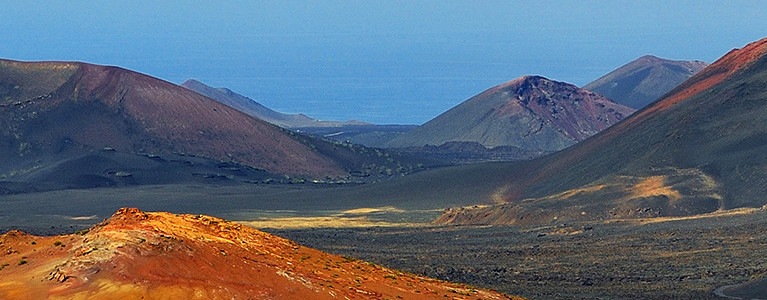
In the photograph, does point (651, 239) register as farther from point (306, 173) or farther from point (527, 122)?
point (527, 122)

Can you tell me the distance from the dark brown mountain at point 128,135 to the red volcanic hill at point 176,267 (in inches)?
3258

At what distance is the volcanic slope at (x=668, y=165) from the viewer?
75.8 meters

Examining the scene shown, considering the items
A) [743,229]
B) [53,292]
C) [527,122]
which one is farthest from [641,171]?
[527,122]

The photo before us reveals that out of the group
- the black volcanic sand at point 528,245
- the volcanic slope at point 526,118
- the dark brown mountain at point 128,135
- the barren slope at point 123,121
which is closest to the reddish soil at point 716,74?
the black volcanic sand at point 528,245

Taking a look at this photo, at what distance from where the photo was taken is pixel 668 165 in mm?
82438

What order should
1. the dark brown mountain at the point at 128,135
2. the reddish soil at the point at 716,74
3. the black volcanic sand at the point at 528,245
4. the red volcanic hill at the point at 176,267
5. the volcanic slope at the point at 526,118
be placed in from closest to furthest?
Answer: 1. the red volcanic hill at the point at 176,267
2. the black volcanic sand at the point at 528,245
3. the reddish soil at the point at 716,74
4. the dark brown mountain at the point at 128,135
5. the volcanic slope at the point at 526,118

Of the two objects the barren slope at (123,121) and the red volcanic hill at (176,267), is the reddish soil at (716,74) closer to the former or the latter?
the barren slope at (123,121)

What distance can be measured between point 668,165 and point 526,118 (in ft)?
299

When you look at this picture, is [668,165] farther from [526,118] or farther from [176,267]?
[526,118]

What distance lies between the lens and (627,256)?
55.8 metres

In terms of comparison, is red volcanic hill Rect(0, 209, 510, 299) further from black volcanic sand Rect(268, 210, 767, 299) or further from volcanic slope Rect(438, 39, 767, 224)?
volcanic slope Rect(438, 39, 767, 224)

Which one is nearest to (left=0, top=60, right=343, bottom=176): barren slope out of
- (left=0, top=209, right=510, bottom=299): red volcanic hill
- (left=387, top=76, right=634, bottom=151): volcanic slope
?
(left=387, top=76, right=634, bottom=151): volcanic slope

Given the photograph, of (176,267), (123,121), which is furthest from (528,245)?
(123,121)

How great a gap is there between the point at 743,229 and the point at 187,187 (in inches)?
2250
